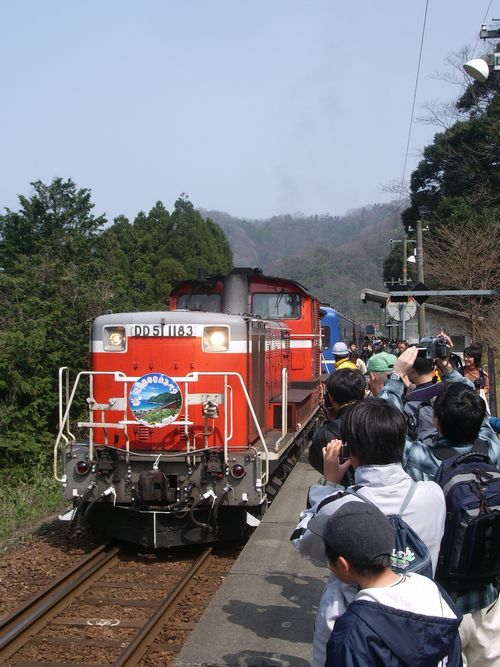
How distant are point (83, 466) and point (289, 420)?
354 centimetres

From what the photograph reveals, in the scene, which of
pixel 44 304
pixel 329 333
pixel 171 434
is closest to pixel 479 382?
pixel 171 434

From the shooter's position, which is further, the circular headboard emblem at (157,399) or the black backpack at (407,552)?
the circular headboard emblem at (157,399)

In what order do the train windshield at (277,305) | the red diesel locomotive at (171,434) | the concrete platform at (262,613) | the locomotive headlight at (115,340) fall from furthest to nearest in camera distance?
1. the train windshield at (277,305)
2. the locomotive headlight at (115,340)
3. the red diesel locomotive at (171,434)
4. the concrete platform at (262,613)

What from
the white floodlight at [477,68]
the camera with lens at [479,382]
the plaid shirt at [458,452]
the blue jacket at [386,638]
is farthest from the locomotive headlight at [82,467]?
the white floodlight at [477,68]

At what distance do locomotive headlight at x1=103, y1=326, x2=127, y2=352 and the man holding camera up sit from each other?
435 cm

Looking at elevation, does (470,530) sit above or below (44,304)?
below

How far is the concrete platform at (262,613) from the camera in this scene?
4.24m

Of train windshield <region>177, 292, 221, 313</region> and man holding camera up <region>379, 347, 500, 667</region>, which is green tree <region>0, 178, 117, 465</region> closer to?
train windshield <region>177, 292, 221, 313</region>

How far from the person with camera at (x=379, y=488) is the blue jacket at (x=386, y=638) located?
1.90 ft

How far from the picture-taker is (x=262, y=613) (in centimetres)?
489

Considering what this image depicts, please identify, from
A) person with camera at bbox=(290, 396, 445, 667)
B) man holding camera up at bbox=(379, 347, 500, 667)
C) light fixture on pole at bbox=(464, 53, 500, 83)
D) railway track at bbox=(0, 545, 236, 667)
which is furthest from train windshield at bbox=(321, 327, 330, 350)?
person with camera at bbox=(290, 396, 445, 667)

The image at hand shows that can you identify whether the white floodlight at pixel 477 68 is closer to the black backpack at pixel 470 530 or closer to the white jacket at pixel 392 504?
the black backpack at pixel 470 530

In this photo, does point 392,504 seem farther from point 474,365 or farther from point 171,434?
point 474,365

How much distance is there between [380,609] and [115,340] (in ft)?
20.7
